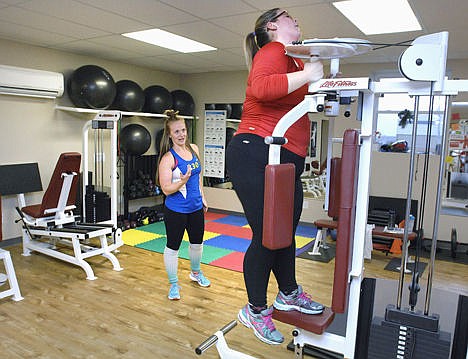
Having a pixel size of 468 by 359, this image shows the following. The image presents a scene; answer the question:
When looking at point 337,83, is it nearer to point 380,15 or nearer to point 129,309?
point 380,15

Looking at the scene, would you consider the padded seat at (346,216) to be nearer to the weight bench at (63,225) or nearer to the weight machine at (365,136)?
the weight machine at (365,136)

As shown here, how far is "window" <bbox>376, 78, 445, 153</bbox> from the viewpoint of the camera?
4.73 metres

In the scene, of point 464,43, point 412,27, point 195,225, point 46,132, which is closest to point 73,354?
point 195,225

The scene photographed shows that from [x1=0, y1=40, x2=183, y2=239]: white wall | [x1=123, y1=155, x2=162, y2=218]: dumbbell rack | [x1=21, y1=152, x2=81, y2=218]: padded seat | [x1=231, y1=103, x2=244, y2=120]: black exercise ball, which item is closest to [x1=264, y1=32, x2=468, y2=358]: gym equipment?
[x1=21, y1=152, x2=81, y2=218]: padded seat

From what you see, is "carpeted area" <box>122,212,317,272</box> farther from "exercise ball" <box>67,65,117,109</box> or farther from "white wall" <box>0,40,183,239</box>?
"exercise ball" <box>67,65,117,109</box>

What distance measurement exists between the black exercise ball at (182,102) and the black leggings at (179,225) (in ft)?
10.5

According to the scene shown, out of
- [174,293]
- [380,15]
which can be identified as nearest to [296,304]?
[174,293]

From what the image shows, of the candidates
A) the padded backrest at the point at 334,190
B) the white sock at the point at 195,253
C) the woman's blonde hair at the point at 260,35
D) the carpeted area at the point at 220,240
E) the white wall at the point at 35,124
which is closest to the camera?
the woman's blonde hair at the point at 260,35

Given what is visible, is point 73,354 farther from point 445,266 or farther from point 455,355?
point 445,266

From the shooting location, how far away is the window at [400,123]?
186 inches

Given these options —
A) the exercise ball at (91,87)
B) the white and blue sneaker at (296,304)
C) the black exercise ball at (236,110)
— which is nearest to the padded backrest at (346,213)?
the white and blue sneaker at (296,304)

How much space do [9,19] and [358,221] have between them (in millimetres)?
3433

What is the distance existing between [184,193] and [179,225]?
243mm

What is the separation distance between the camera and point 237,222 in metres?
5.76
